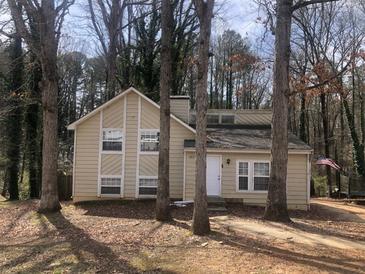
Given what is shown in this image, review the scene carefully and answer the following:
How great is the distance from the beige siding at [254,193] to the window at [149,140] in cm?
177

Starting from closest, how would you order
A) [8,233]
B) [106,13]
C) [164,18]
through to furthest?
[8,233] → [164,18] → [106,13]

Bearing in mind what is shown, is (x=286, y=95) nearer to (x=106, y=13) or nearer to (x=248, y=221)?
(x=248, y=221)

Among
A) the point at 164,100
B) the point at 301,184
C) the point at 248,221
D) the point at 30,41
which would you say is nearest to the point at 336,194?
the point at 301,184

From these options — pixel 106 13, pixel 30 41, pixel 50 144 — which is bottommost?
pixel 50 144

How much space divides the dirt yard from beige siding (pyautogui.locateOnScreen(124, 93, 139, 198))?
5.06 m

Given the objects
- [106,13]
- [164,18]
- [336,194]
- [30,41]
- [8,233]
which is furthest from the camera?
[336,194]

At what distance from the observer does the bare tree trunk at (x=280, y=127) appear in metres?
14.4

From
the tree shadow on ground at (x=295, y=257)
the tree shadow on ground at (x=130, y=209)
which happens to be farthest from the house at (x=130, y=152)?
the tree shadow on ground at (x=295, y=257)

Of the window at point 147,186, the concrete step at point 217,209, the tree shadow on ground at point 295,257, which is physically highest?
the window at point 147,186

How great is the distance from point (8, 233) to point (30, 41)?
6613mm

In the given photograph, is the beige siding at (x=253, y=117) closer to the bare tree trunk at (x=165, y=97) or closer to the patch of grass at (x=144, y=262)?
the bare tree trunk at (x=165, y=97)

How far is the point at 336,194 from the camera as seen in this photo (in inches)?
1248

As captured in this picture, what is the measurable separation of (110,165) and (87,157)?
111 cm

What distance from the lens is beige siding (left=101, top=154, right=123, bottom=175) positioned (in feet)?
69.4
